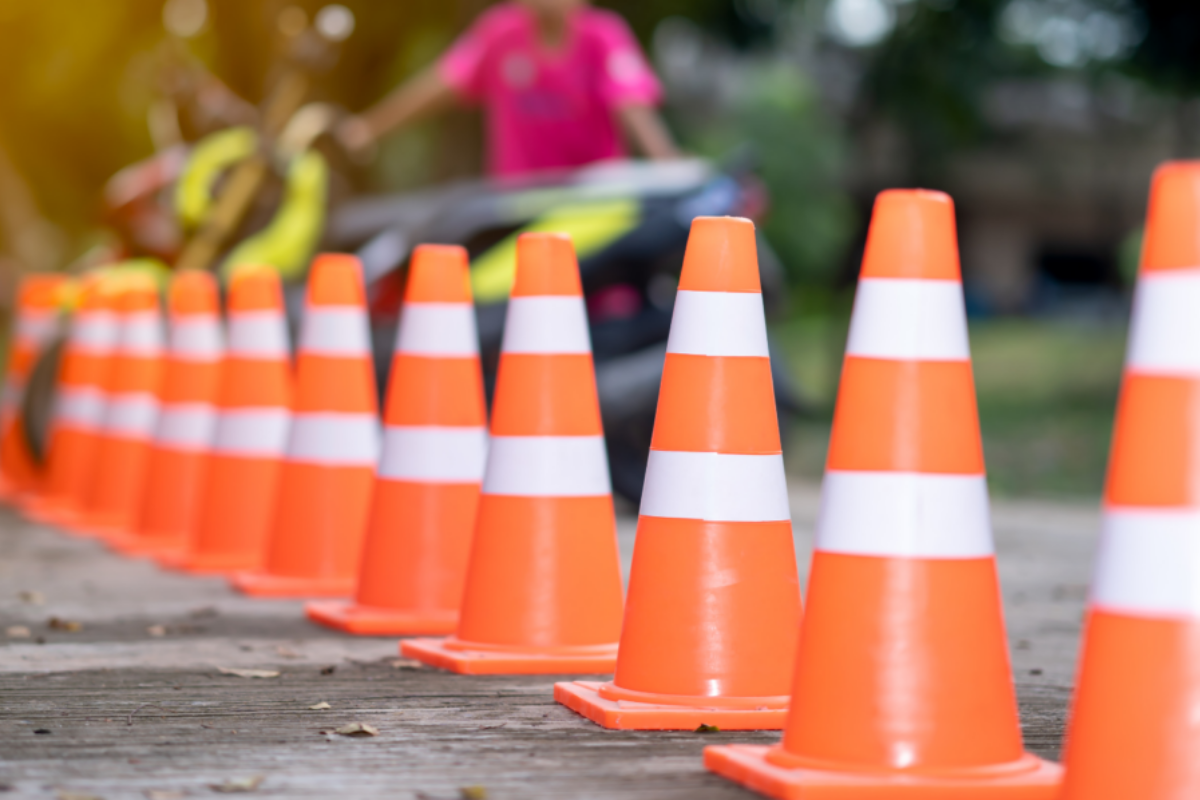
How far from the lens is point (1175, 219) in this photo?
8.37 feet

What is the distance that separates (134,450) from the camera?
306 inches

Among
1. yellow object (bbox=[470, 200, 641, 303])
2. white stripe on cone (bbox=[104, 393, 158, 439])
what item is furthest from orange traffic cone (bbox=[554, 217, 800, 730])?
white stripe on cone (bbox=[104, 393, 158, 439])

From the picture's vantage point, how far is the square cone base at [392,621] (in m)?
4.76

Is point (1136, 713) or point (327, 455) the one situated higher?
point (327, 455)

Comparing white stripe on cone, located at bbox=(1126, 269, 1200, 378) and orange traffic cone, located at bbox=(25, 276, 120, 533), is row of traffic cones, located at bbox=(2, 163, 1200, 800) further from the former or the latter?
orange traffic cone, located at bbox=(25, 276, 120, 533)

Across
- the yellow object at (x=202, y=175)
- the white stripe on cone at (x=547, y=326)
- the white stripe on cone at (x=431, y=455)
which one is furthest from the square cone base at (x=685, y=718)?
the yellow object at (x=202, y=175)

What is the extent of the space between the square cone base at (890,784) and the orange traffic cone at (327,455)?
2.80 meters

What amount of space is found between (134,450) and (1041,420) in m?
8.98

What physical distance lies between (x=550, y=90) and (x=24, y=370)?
4030mm

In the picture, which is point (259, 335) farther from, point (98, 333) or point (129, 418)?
point (98, 333)

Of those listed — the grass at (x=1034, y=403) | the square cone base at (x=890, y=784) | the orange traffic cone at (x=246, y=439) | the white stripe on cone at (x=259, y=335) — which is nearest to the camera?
the square cone base at (x=890, y=784)

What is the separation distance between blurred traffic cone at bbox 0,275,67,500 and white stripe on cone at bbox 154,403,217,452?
2461mm

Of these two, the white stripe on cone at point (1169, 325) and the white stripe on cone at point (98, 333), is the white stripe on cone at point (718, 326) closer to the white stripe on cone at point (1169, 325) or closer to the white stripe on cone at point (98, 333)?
the white stripe on cone at point (1169, 325)

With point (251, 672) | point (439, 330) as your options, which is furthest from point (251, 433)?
point (251, 672)
